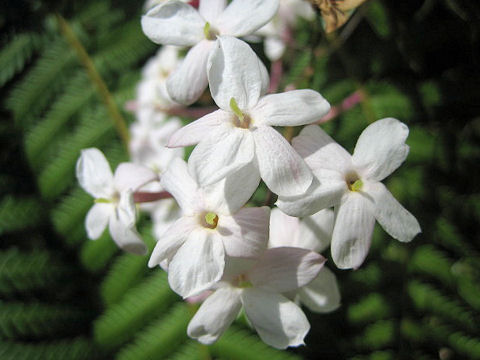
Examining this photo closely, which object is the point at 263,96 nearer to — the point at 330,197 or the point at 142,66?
the point at 330,197

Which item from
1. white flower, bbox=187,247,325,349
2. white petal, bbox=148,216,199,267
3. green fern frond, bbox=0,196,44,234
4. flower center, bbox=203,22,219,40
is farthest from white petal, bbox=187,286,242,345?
green fern frond, bbox=0,196,44,234

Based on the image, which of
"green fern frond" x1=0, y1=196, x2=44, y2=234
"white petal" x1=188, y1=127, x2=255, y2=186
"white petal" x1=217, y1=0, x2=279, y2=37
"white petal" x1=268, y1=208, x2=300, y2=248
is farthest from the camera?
"green fern frond" x1=0, y1=196, x2=44, y2=234

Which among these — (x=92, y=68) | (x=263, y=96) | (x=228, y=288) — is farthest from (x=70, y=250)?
(x=263, y=96)

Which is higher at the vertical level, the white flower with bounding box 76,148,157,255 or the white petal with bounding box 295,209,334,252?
the white flower with bounding box 76,148,157,255

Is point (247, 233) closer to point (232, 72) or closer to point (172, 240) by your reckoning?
point (172, 240)

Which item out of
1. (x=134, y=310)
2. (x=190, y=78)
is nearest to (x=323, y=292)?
(x=190, y=78)

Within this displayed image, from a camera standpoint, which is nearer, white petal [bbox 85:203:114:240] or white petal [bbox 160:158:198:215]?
white petal [bbox 160:158:198:215]

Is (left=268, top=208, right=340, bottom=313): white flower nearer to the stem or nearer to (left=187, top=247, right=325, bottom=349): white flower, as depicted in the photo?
(left=187, top=247, right=325, bottom=349): white flower
